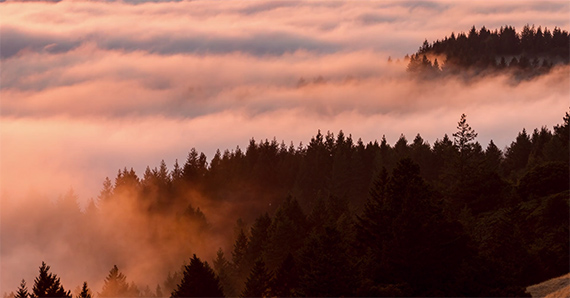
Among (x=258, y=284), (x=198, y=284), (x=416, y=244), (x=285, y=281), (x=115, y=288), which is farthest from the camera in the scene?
(x=115, y=288)

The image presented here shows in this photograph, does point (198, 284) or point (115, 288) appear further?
point (115, 288)

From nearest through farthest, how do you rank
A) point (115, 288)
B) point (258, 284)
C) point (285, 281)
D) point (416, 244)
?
point (416, 244), point (285, 281), point (258, 284), point (115, 288)

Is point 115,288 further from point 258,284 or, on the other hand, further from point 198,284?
point 198,284

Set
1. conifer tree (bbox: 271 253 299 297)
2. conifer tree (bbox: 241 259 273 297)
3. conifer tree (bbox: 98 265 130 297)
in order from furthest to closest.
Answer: conifer tree (bbox: 98 265 130 297) → conifer tree (bbox: 241 259 273 297) → conifer tree (bbox: 271 253 299 297)

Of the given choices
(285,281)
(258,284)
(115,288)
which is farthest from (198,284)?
(115,288)

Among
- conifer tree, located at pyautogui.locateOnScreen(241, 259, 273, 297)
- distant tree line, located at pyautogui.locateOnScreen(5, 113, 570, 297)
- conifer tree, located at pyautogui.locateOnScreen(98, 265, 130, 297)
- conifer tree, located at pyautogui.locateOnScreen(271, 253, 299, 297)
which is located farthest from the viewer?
conifer tree, located at pyautogui.locateOnScreen(98, 265, 130, 297)

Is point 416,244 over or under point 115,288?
under

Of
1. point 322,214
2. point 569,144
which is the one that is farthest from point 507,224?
point 569,144

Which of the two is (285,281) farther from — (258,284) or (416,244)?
(416,244)

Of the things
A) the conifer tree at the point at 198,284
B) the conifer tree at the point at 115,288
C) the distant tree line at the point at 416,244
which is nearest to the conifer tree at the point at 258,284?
the distant tree line at the point at 416,244

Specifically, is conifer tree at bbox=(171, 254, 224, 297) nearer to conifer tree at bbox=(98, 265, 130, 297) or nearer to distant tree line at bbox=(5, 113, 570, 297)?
distant tree line at bbox=(5, 113, 570, 297)

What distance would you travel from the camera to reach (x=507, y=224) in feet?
255

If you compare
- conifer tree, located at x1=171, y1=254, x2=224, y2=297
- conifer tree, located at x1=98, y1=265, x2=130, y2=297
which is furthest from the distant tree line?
conifer tree, located at x1=98, y1=265, x2=130, y2=297

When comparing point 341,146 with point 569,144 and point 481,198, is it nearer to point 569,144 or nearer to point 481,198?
point 569,144
